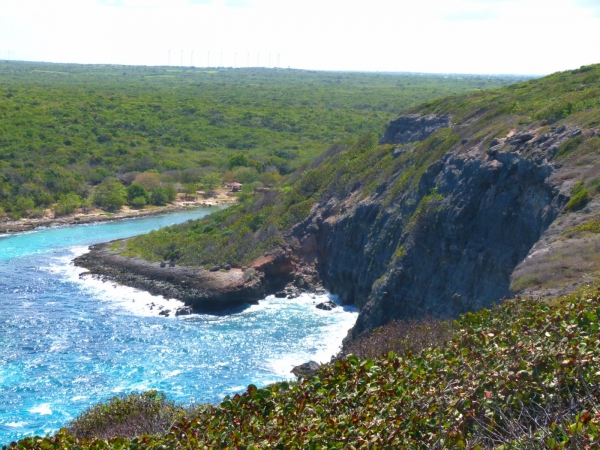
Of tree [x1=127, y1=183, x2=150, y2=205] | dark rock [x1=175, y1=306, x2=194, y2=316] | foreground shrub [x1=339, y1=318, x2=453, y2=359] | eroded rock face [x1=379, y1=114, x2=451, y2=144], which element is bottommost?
tree [x1=127, y1=183, x2=150, y2=205]

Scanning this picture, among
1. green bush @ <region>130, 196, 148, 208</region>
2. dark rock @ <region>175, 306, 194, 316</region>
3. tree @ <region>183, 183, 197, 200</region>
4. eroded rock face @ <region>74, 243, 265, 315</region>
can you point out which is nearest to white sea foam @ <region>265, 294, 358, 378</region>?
eroded rock face @ <region>74, 243, 265, 315</region>

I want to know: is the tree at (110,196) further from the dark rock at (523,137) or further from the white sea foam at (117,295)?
the dark rock at (523,137)

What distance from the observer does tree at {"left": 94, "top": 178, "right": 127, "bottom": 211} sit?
67000 mm

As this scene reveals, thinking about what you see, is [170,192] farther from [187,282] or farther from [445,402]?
[445,402]

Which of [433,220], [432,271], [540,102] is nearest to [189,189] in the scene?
[540,102]

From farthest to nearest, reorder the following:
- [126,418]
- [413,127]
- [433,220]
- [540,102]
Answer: [413,127]
[540,102]
[433,220]
[126,418]

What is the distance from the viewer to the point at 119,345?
34.0 metres

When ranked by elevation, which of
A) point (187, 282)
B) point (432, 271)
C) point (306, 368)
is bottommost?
point (187, 282)

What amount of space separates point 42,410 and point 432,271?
15.8 m

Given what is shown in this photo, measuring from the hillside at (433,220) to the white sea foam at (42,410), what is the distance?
40.4 feet

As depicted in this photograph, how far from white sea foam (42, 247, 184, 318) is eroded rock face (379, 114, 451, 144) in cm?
1774

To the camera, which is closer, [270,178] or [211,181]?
[270,178]

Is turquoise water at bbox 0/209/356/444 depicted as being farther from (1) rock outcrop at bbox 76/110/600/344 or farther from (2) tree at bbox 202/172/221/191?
(2) tree at bbox 202/172/221/191

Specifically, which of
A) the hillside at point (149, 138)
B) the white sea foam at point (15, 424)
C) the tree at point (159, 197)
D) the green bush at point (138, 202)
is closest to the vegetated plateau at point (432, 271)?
the white sea foam at point (15, 424)
